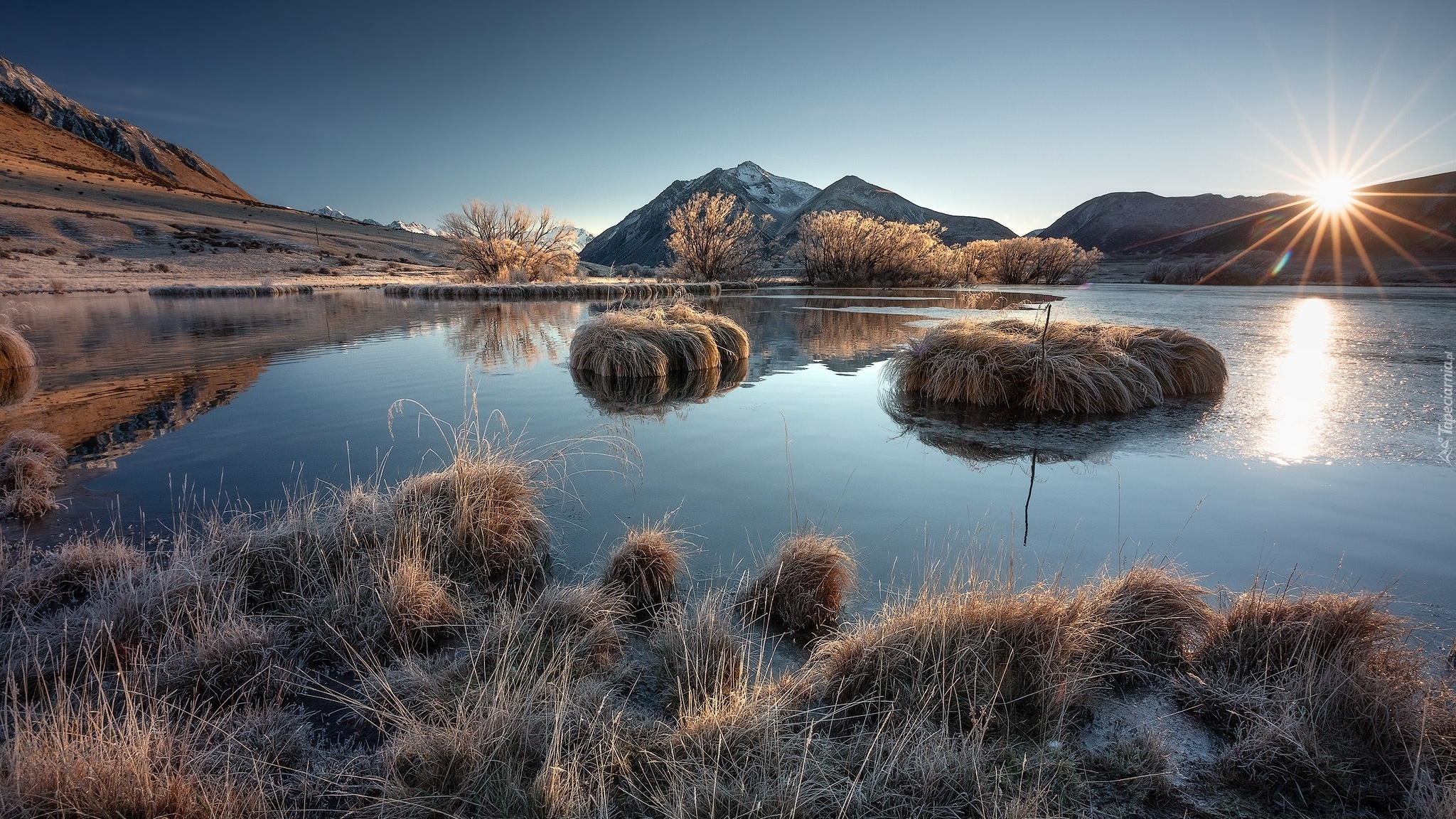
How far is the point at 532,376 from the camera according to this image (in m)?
11.0

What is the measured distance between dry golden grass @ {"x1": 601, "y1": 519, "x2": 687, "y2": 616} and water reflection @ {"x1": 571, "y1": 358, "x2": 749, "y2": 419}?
430 centimetres

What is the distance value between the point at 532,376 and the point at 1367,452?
11477 millimetres

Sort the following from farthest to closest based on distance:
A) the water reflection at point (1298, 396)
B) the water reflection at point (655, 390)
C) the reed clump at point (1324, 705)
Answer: the water reflection at point (655, 390), the water reflection at point (1298, 396), the reed clump at point (1324, 705)

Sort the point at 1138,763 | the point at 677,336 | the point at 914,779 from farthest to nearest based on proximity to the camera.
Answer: the point at 677,336, the point at 1138,763, the point at 914,779

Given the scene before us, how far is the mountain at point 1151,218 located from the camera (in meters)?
110

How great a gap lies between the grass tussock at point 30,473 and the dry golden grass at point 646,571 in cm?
463

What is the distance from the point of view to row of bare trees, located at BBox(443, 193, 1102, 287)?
37.7 m

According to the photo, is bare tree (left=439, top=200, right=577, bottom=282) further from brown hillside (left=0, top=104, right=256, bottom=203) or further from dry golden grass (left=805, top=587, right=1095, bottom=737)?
brown hillside (left=0, top=104, right=256, bottom=203)

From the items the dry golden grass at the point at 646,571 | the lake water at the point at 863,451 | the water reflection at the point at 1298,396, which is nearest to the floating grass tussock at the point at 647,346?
the lake water at the point at 863,451

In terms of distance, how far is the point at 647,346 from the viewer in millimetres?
11266

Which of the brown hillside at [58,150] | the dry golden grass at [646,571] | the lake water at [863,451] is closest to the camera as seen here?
the dry golden grass at [646,571]

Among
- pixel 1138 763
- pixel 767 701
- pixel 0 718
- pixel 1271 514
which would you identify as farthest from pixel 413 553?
pixel 1271 514

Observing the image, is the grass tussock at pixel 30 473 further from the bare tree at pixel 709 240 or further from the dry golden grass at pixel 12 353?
the bare tree at pixel 709 240

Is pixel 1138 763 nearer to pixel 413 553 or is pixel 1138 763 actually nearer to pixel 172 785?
pixel 172 785
